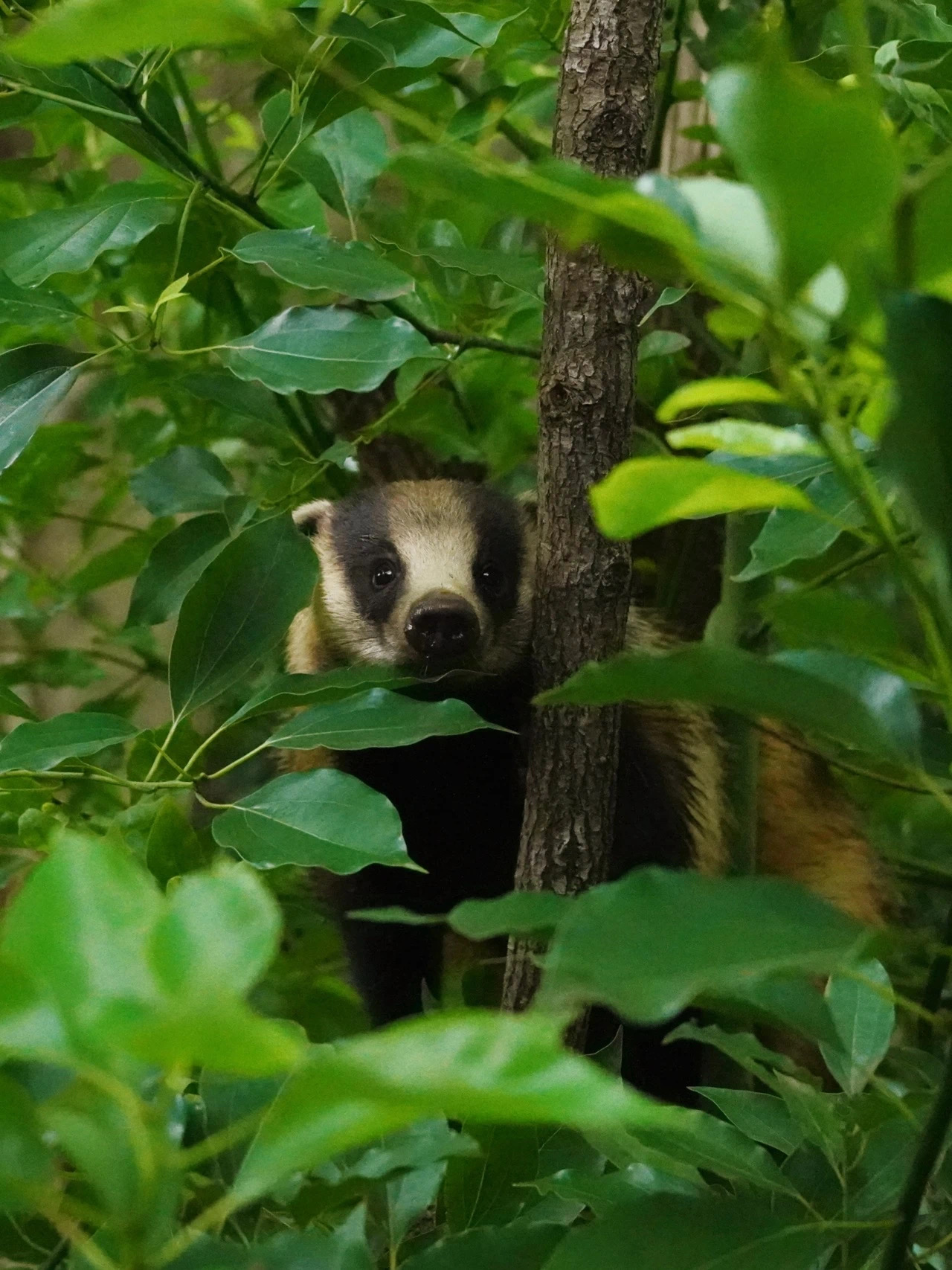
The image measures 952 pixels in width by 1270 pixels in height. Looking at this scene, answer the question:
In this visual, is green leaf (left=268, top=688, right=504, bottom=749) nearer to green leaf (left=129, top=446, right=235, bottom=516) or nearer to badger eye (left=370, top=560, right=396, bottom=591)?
green leaf (left=129, top=446, right=235, bottom=516)

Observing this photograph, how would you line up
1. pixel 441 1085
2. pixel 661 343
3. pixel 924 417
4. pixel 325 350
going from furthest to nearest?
pixel 661 343 → pixel 325 350 → pixel 924 417 → pixel 441 1085

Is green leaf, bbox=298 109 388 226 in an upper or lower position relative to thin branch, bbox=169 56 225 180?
lower

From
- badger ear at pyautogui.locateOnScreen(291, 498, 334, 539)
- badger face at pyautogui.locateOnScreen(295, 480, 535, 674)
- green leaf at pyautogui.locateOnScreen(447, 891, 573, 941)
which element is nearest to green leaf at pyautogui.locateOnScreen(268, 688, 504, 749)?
green leaf at pyautogui.locateOnScreen(447, 891, 573, 941)

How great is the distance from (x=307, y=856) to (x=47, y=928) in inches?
18.3

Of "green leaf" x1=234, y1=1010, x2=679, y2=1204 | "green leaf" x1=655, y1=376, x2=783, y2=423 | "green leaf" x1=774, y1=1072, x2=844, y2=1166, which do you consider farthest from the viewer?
"green leaf" x1=774, y1=1072, x2=844, y2=1166

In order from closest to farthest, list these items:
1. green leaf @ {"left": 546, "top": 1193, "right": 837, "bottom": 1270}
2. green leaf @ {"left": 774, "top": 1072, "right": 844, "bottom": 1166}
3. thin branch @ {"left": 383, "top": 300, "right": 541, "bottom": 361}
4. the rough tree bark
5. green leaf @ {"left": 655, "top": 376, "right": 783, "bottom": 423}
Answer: green leaf @ {"left": 655, "top": 376, "right": 783, "bottom": 423} < green leaf @ {"left": 546, "top": 1193, "right": 837, "bottom": 1270} < green leaf @ {"left": 774, "top": 1072, "right": 844, "bottom": 1166} < the rough tree bark < thin branch @ {"left": 383, "top": 300, "right": 541, "bottom": 361}

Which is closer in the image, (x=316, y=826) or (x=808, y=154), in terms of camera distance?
(x=808, y=154)

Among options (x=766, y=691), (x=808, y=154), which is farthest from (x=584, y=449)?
(x=808, y=154)

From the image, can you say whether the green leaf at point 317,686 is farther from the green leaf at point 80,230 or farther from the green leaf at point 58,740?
the green leaf at point 80,230

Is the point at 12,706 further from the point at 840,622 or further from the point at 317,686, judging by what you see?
the point at 840,622

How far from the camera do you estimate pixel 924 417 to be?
1.47 feet

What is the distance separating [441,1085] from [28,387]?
0.87 metres

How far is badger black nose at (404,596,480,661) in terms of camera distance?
1472 millimetres

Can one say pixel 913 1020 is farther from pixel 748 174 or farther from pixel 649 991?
pixel 748 174
